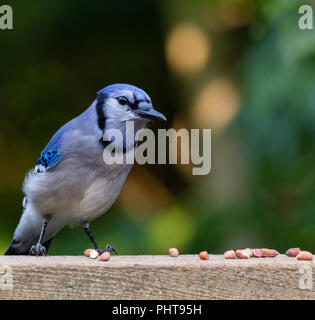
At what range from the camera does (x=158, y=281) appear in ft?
7.14

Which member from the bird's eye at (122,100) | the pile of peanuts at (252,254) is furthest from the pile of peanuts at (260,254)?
the bird's eye at (122,100)

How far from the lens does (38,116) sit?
5.80 m

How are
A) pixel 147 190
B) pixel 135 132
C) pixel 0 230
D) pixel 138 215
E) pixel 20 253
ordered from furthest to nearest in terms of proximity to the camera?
pixel 147 190 → pixel 138 215 → pixel 0 230 → pixel 20 253 → pixel 135 132

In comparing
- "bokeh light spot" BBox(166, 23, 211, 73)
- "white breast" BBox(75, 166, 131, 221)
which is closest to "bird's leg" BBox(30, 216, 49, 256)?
"white breast" BBox(75, 166, 131, 221)

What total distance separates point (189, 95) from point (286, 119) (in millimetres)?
1458

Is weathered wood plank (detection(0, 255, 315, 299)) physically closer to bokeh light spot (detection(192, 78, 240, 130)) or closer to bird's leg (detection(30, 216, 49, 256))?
bird's leg (detection(30, 216, 49, 256))

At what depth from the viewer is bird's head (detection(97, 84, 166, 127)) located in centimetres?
258

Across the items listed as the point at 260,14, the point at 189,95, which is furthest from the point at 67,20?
the point at 260,14

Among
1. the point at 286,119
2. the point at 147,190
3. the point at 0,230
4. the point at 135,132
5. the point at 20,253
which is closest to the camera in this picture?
the point at 135,132

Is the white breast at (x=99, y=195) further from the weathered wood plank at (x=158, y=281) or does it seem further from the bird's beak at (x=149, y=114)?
the weathered wood plank at (x=158, y=281)

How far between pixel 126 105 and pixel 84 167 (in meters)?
0.34

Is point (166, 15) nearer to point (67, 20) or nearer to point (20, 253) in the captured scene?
point (67, 20)

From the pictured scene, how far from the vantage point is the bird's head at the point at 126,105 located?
2578mm

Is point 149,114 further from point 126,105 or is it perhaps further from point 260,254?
point 260,254
